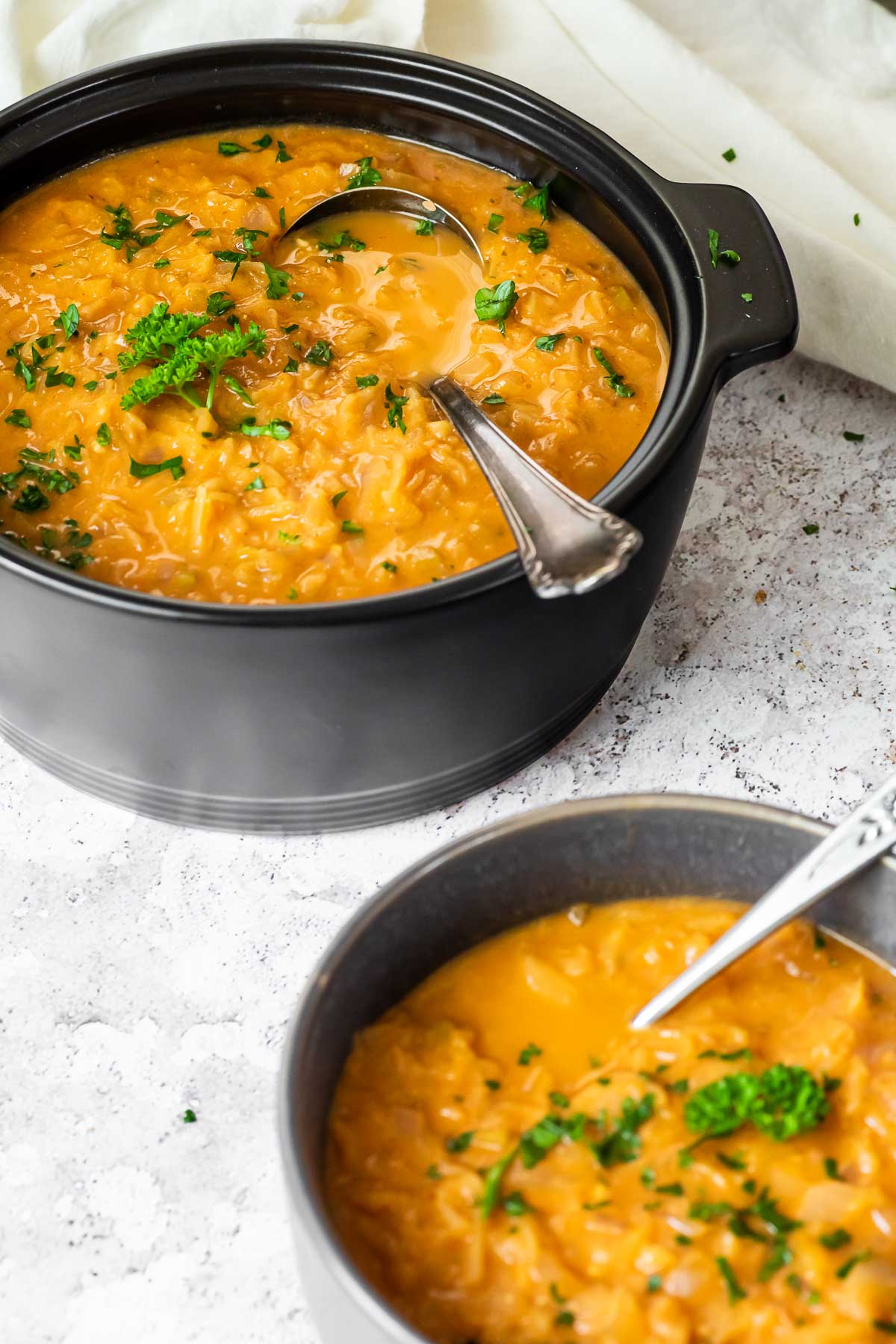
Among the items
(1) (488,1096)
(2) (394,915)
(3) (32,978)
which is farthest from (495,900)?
(3) (32,978)

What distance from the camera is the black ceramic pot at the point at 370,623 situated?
2469mm

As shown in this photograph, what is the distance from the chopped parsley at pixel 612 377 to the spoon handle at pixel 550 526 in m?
0.35

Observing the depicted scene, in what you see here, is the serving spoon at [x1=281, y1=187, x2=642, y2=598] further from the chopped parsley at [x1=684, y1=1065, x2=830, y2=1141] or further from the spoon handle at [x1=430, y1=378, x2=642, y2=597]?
the chopped parsley at [x1=684, y1=1065, x2=830, y2=1141]

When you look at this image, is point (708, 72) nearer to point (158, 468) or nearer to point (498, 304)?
point (498, 304)

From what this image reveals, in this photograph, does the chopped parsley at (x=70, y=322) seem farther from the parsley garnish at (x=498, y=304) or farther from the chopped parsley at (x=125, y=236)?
the parsley garnish at (x=498, y=304)

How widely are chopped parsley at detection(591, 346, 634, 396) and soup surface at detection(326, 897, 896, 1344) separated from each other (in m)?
1.16

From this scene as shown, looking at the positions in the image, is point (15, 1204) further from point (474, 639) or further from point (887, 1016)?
point (887, 1016)

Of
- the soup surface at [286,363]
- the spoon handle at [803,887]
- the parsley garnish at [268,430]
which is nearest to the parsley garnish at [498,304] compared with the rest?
the soup surface at [286,363]

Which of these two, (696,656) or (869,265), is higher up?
(869,265)

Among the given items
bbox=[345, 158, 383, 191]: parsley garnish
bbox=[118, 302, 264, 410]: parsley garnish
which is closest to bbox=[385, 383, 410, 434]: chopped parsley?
bbox=[118, 302, 264, 410]: parsley garnish

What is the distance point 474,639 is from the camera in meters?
2.56

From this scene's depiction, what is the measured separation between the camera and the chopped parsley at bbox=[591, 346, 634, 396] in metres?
3.02

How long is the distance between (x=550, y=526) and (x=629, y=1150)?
101 cm

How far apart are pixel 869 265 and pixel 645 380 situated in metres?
1.03
